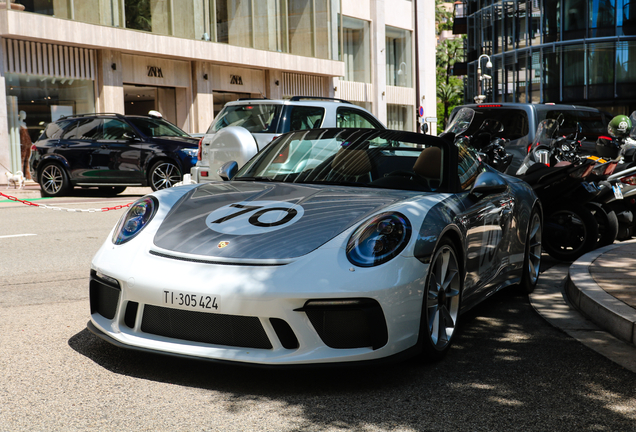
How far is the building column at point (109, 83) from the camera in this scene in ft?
79.5

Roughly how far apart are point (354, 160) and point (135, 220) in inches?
61.0

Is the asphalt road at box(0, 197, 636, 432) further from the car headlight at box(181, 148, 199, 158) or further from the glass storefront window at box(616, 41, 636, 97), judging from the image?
the glass storefront window at box(616, 41, 636, 97)

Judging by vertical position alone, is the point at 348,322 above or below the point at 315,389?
above

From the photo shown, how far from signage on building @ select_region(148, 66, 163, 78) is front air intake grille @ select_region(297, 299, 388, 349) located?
2377 centimetres

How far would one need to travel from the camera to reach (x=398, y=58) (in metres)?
40.6

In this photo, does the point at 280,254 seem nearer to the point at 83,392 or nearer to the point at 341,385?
the point at 341,385

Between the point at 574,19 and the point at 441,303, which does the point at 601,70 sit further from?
the point at 441,303

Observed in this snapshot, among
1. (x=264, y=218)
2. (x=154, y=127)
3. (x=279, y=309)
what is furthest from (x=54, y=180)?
(x=279, y=309)

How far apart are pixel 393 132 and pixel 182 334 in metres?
2.38

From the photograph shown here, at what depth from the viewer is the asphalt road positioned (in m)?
3.26

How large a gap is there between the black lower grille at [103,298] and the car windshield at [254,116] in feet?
25.2

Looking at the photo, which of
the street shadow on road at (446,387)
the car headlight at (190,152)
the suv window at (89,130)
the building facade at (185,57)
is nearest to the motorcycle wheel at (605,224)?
the street shadow on road at (446,387)

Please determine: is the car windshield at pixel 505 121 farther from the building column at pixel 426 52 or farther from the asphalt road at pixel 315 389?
the building column at pixel 426 52

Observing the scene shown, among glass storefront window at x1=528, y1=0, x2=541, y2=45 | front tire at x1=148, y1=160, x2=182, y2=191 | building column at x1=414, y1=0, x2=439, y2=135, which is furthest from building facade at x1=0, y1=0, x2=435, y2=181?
front tire at x1=148, y1=160, x2=182, y2=191
